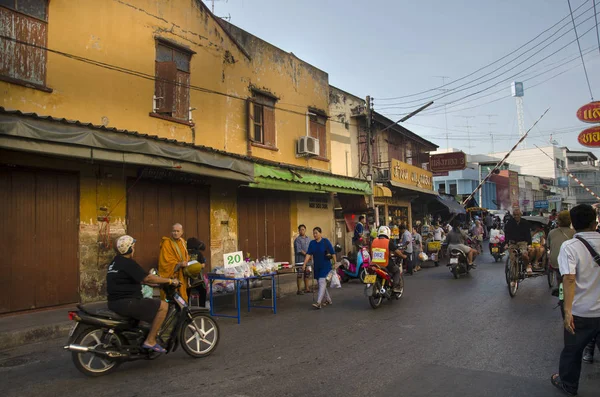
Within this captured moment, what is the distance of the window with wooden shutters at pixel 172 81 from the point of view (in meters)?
11.2

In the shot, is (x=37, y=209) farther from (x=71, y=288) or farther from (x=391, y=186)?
(x=391, y=186)

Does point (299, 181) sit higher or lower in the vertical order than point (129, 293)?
higher

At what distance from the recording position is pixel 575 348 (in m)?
4.11

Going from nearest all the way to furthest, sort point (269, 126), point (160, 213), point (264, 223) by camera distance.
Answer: point (160, 213) → point (264, 223) → point (269, 126)

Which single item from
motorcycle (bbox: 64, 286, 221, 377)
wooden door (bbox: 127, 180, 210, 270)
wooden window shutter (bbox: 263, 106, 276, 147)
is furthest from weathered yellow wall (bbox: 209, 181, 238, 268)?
motorcycle (bbox: 64, 286, 221, 377)

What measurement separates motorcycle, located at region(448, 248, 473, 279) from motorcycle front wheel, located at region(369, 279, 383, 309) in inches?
208

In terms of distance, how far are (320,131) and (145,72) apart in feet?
29.2

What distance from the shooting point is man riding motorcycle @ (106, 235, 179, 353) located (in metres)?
5.31

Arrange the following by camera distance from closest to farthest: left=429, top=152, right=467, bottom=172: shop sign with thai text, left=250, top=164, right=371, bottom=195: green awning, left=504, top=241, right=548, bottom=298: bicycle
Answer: left=504, top=241, right=548, bottom=298: bicycle
left=250, top=164, right=371, bottom=195: green awning
left=429, top=152, right=467, bottom=172: shop sign with thai text

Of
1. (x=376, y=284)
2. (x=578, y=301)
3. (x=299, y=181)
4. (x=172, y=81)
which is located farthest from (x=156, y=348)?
(x=299, y=181)

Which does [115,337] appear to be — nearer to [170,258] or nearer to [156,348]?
[156,348]

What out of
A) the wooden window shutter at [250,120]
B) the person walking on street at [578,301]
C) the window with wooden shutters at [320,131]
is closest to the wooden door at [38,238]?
the wooden window shutter at [250,120]

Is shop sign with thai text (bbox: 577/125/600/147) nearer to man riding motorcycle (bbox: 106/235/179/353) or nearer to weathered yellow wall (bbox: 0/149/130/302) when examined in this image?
weathered yellow wall (bbox: 0/149/130/302)

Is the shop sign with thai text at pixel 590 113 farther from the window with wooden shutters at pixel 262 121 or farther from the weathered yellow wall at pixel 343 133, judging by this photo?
the window with wooden shutters at pixel 262 121
